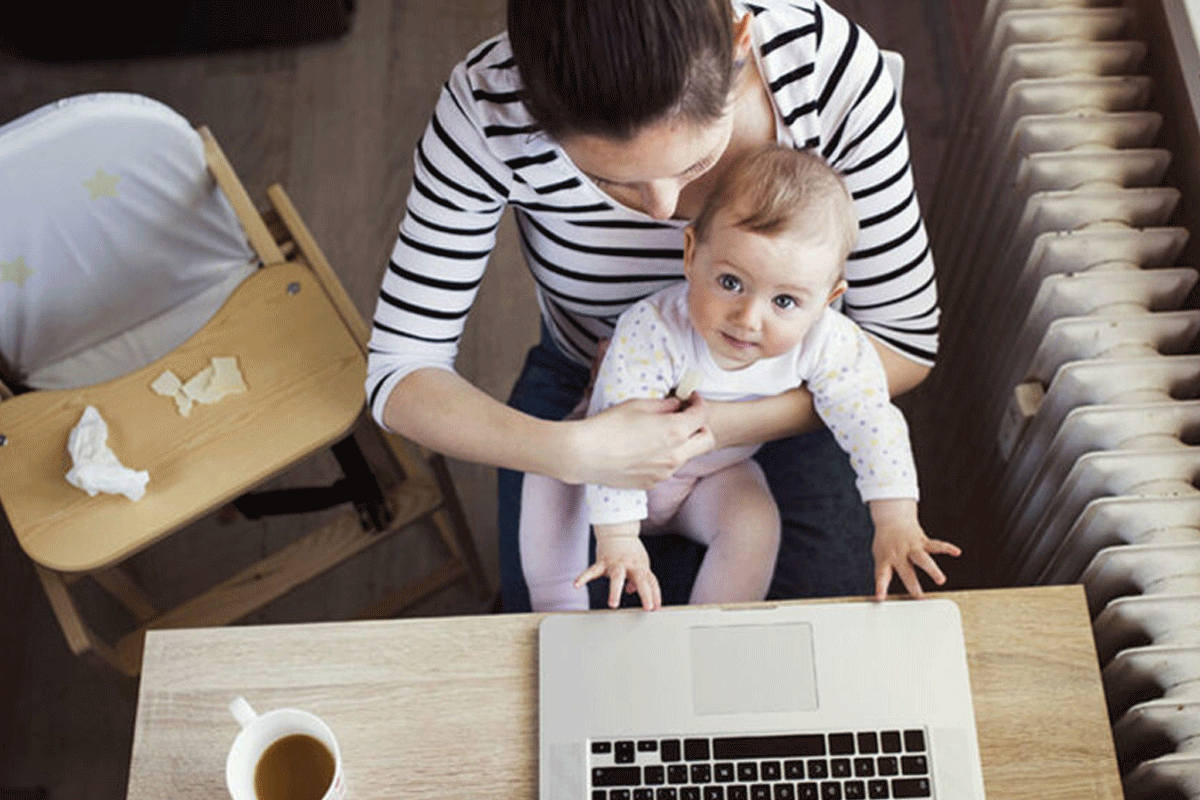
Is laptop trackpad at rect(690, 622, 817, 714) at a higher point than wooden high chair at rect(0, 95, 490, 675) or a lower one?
lower

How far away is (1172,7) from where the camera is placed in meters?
1.30

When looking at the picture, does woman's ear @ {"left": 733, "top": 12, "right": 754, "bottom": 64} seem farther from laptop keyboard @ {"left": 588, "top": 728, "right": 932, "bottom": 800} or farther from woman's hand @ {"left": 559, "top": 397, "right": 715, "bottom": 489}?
laptop keyboard @ {"left": 588, "top": 728, "right": 932, "bottom": 800}

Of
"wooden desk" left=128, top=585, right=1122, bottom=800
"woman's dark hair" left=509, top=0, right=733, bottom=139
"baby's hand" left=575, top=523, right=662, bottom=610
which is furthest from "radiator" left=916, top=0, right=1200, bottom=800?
"woman's dark hair" left=509, top=0, right=733, bottom=139

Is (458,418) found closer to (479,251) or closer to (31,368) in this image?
(479,251)

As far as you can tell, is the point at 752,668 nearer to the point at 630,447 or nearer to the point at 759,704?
the point at 759,704

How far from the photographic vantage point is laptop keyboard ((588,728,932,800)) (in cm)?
100

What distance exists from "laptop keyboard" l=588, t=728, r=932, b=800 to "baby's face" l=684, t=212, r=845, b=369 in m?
0.37

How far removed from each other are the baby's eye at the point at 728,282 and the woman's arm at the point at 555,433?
0.17 metres

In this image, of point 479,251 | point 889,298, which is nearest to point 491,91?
point 479,251

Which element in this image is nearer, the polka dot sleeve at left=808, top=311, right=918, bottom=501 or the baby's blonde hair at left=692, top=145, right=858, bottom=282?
the baby's blonde hair at left=692, top=145, right=858, bottom=282

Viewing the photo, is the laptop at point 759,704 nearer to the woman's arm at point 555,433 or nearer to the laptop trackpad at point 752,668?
the laptop trackpad at point 752,668

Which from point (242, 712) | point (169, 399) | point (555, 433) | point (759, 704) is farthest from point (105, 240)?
point (759, 704)

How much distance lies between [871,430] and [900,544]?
0.12 metres

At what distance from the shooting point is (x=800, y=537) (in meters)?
1.37
